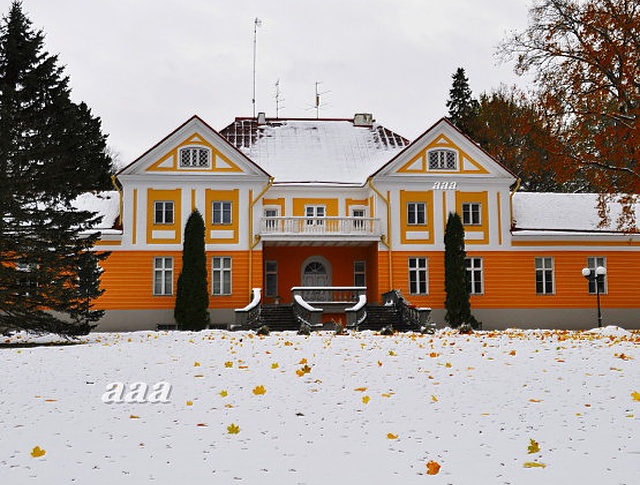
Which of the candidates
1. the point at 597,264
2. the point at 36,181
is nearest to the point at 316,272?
the point at 597,264

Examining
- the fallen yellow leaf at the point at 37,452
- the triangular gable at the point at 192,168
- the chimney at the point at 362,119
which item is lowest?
the fallen yellow leaf at the point at 37,452

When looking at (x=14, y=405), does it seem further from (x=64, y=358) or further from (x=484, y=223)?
(x=484, y=223)

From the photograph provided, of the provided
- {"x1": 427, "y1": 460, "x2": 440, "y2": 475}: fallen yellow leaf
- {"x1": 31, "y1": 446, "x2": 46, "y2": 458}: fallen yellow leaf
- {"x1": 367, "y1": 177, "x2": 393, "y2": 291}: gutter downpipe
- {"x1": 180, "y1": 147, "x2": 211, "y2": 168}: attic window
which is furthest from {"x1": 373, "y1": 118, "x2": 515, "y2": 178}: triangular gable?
{"x1": 31, "y1": 446, "x2": 46, "y2": 458}: fallen yellow leaf

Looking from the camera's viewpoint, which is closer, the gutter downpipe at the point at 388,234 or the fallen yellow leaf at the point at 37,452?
the fallen yellow leaf at the point at 37,452

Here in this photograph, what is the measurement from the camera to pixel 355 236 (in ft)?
95.5

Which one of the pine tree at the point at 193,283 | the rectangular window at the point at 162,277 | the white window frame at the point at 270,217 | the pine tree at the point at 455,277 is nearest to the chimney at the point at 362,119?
the white window frame at the point at 270,217

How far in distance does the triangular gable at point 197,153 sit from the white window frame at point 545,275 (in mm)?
12669

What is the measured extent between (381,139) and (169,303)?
13410 millimetres

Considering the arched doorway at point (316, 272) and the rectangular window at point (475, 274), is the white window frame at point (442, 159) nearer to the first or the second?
the rectangular window at point (475, 274)

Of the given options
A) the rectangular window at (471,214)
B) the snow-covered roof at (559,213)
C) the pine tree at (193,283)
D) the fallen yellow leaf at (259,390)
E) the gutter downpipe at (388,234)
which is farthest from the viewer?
the snow-covered roof at (559,213)

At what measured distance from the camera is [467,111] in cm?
4894

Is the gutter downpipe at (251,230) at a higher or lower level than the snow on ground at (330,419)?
higher

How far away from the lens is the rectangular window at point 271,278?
102ft

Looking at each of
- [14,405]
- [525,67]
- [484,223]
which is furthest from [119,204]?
[14,405]
